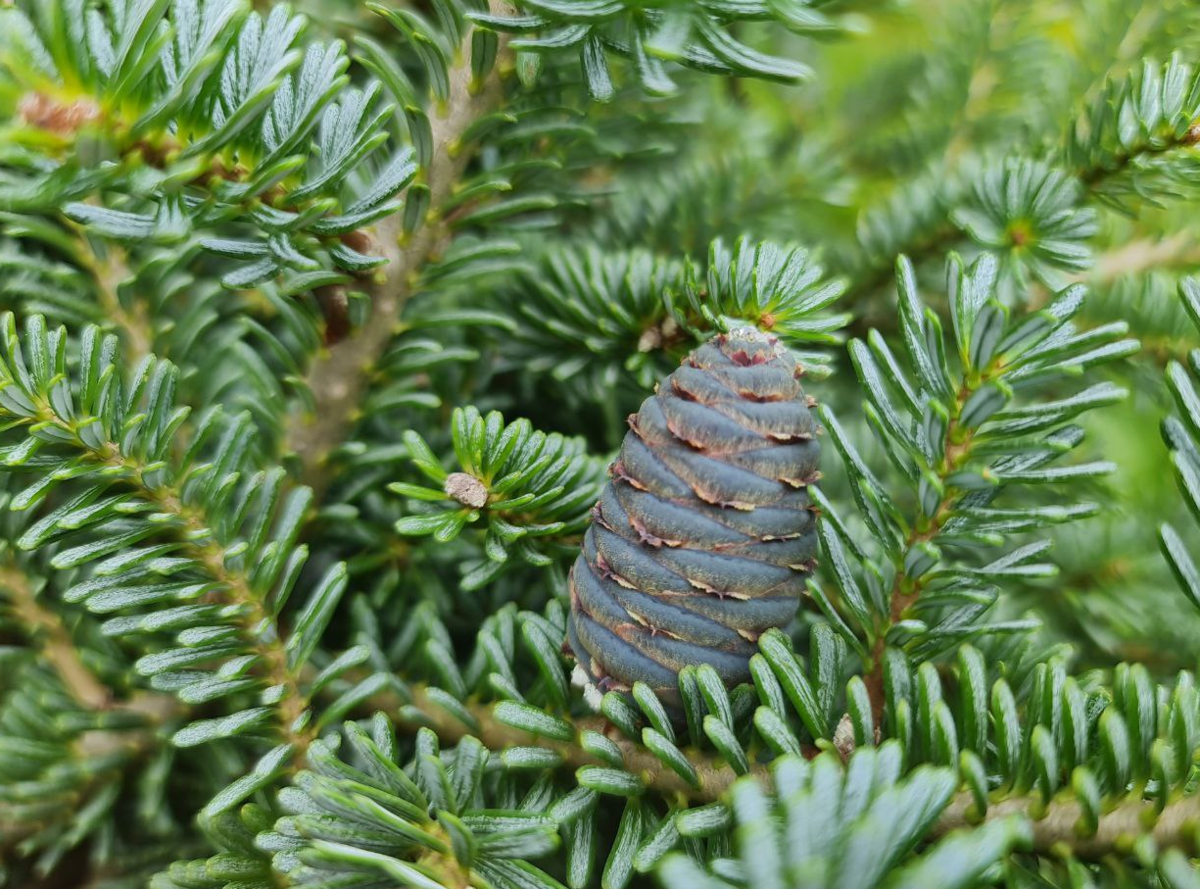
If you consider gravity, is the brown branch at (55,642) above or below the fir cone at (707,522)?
below

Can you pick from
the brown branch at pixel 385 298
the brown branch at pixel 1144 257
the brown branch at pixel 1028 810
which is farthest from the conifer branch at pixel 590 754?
the brown branch at pixel 1144 257

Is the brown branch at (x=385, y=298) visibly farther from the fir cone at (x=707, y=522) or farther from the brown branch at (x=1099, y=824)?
the brown branch at (x=1099, y=824)

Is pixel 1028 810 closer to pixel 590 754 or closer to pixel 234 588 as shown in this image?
pixel 590 754

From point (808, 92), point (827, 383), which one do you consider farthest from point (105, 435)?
point (808, 92)

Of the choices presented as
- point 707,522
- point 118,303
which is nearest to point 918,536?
point 707,522

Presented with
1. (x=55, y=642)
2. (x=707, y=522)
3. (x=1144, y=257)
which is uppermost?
(x=1144, y=257)

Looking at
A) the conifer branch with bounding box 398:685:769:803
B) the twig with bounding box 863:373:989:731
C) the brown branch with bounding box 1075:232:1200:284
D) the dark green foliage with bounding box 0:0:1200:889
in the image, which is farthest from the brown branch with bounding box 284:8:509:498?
the brown branch with bounding box 1075:232:1200:284

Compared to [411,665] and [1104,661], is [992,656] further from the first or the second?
[411,665]
